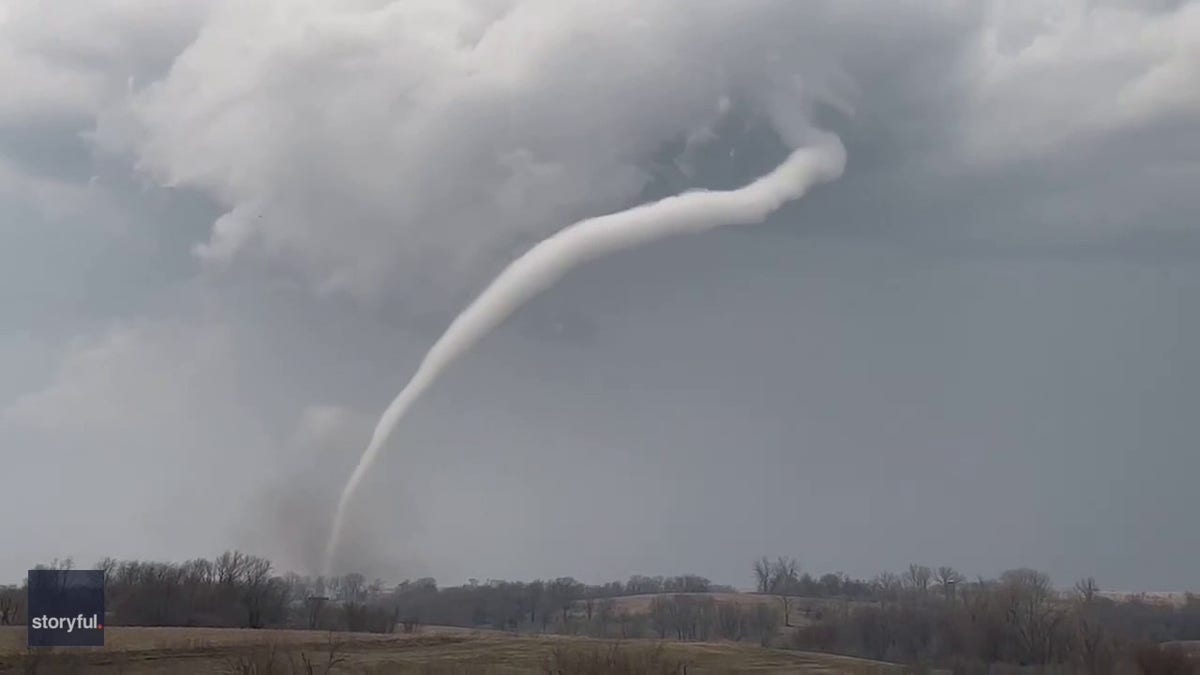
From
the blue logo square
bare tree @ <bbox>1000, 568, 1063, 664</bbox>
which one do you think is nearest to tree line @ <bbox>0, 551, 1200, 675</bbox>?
bare tree @ <bbox>1000, 568, 1063, 664</bbox>

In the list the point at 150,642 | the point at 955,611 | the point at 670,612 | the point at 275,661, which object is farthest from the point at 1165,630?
the point at 275,661

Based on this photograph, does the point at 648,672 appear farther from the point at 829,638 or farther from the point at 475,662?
the point at 829,638

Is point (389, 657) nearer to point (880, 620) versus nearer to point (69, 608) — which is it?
point (69, 608)

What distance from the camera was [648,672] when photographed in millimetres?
46750

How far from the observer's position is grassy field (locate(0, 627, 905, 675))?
A: 49688 mm

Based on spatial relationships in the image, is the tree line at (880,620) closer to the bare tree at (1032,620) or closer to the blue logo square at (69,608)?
the bare tree at (1032,620)

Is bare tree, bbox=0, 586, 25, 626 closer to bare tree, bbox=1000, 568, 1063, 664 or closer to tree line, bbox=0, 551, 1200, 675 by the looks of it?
tree line, bbox=0, 551, 1200, 675

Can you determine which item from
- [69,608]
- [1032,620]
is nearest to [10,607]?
[69,608]

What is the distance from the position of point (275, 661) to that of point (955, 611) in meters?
94.1

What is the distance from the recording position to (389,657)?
76.0 m

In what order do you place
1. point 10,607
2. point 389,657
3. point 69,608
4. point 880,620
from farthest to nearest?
point 880,620
point 10,607
point 389,657
point 69,608

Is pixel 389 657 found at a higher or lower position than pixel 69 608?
lower

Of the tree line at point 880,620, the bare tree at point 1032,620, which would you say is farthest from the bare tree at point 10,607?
the bare tree at point 1032,620

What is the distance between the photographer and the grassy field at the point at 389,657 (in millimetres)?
49688
